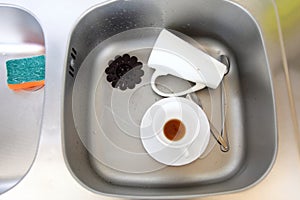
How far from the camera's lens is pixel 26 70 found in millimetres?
803

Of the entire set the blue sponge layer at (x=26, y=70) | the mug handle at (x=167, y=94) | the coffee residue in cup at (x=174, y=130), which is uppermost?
the blue sponge layer at (x=26, y=70)

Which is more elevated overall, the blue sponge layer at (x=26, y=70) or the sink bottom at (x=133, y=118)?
the blue sponge layer at (x=26, y=70)

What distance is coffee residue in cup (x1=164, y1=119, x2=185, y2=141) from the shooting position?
0.78 meters

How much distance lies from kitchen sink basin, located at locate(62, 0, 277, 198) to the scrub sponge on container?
4.0 inches

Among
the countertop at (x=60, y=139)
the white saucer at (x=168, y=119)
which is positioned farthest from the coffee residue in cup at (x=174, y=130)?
the countertop at (x=60, y=139)

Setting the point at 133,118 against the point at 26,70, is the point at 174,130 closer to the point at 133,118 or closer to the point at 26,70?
the point at 133,118

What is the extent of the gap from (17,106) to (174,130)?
1.38 ft

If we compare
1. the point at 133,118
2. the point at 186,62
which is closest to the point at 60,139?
the point at 133,118

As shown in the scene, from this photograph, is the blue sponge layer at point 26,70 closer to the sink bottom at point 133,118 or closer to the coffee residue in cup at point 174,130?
the sink bottom at point 133,118

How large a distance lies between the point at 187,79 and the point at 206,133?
0.49 ft

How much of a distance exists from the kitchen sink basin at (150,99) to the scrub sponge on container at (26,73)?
4.0 inches

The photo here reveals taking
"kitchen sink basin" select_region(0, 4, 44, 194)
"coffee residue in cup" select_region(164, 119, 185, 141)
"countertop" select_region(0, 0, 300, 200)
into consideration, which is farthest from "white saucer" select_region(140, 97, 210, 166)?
"kitchen sink basin" select_region(0, 4, 44, 194)

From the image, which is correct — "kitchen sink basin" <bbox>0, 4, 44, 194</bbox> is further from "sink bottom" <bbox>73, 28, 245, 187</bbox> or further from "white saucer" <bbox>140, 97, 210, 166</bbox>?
"white saucer" <bbox>140, 97, 210, 166</bbox>

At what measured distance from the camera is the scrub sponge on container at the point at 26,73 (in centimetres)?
80
